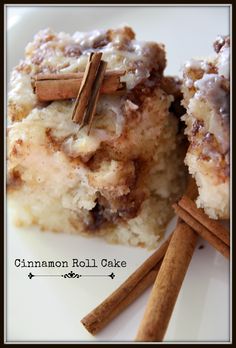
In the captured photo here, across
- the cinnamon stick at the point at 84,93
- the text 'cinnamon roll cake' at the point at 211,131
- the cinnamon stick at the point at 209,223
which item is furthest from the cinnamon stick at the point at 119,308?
the cinnamon stick at the point at 84,93

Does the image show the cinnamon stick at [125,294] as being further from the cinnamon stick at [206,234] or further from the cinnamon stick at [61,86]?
the cinnamon stick at [61,86]

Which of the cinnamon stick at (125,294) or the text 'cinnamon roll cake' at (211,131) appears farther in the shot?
the cinnamon stick at (125,294)

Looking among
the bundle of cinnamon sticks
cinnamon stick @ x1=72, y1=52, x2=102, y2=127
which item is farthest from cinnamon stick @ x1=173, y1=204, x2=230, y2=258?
cinnamon stick @ x1=72, y1=52, x2=102, y2=127

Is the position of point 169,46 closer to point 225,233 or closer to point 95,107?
point 95,107

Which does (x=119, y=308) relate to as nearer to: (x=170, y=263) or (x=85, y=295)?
(x=85, y=295)

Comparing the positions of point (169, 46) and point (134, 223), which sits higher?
point (169, 46)

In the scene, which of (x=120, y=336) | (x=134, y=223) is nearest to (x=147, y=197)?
(x=134, y=223)
